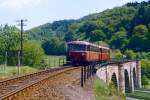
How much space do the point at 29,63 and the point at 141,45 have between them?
337ft

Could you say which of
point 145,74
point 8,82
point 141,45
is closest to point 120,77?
point 8,82

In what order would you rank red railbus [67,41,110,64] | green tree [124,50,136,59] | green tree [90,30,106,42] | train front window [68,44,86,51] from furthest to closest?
green tree [90,30,106,42], green tree [124,50,136,59], train front window [68,44,86,51], red railbus [67,41,110,64]

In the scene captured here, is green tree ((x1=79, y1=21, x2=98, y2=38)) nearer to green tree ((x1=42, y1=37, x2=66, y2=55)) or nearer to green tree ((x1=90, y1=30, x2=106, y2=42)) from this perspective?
green tree ((x1=90, y1=30, x2=106, y2=42))

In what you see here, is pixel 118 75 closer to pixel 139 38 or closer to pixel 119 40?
pixel 139 38

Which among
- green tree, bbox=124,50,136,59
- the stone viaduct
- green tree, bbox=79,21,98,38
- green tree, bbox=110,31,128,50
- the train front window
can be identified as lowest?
the stone viaduct

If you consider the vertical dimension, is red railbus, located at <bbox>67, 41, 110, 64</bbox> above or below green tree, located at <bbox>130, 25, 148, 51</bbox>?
below

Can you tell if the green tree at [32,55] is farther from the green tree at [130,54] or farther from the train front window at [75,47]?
the green tree at [130,54]

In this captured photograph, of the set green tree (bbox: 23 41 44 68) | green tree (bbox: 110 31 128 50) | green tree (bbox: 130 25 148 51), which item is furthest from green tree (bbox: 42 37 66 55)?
green tree (bbox: 110 31 128 50)

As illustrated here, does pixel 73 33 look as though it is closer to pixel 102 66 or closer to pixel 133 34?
pixel 133 34

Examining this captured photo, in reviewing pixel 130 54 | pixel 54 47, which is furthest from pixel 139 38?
pixel 54 47

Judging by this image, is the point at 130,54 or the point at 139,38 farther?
the point at 139,38

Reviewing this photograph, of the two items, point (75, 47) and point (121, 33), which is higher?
point (121, 33)

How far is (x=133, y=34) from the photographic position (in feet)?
566

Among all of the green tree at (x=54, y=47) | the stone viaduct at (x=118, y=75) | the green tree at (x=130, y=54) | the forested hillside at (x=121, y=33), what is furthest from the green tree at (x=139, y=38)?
the stone viaduct at (x=118, y=75)
